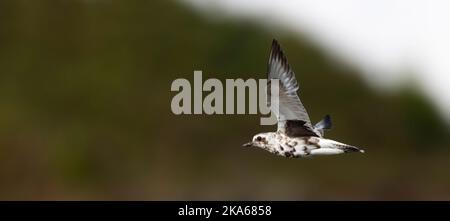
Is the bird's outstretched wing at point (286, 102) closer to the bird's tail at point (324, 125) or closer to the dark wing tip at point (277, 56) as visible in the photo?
the dark wing tip at point (277, 56)

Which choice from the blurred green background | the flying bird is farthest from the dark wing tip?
the blurred green background

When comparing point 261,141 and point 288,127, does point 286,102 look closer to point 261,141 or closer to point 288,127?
point 288,127

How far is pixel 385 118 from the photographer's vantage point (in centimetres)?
2053

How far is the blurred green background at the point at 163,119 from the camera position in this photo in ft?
58.4

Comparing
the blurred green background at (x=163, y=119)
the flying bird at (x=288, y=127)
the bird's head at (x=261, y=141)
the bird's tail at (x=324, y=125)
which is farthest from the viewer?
the blurred green background at (x=163, y=119)

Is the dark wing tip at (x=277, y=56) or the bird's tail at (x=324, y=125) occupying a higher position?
the dark wing tip at (x=277, y=56)

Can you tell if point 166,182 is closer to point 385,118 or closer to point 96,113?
point 96,113

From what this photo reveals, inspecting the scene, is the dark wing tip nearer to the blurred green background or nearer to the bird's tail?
the bird's tail

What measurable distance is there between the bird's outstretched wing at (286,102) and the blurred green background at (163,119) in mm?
6837

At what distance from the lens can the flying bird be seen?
941cm

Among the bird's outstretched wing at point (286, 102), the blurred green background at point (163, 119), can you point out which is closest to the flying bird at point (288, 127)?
the bird's outstretched wing at point (286, 102)

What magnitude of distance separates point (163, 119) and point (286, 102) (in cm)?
956

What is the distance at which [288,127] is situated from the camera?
962cm
